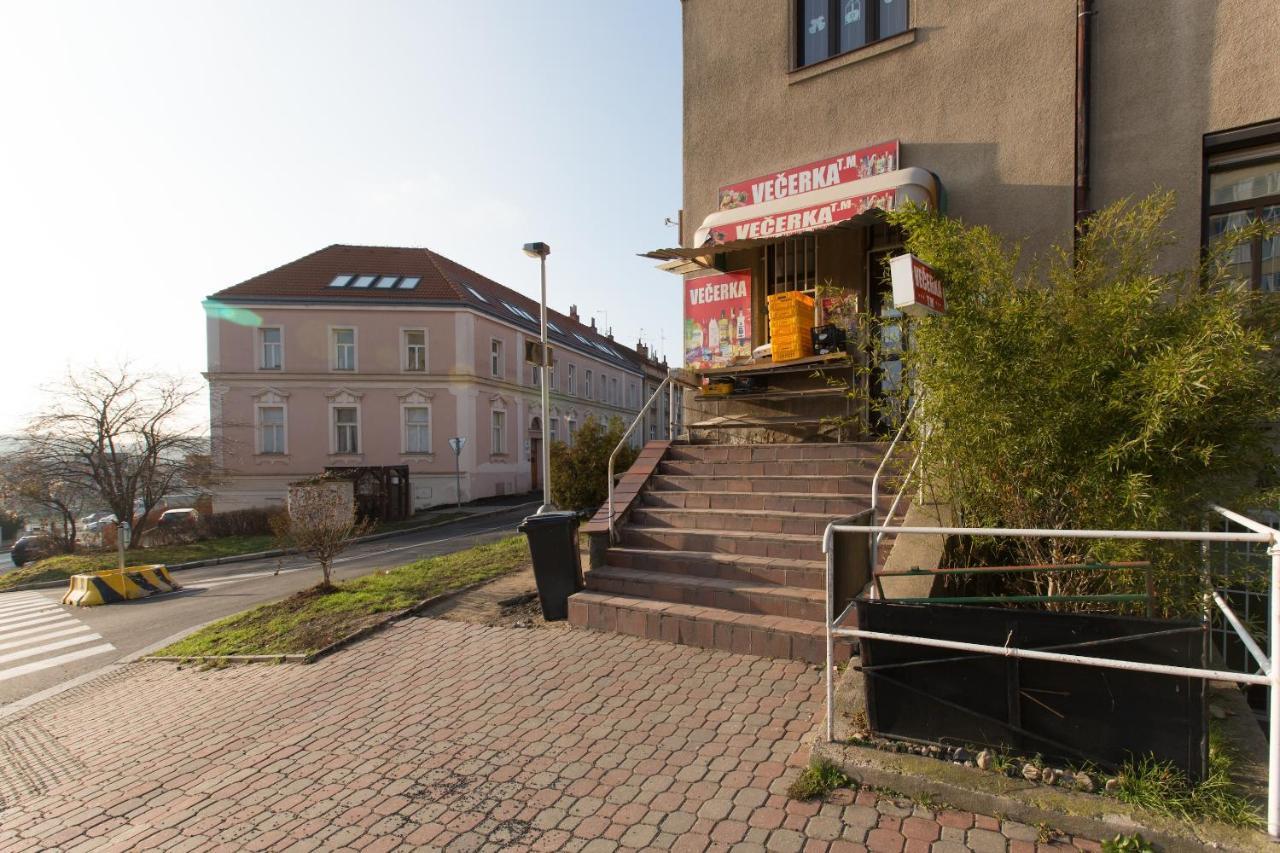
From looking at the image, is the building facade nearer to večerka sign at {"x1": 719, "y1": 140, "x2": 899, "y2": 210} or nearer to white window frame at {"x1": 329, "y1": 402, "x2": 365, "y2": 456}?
večerka sign at {"x1": 719, "y1": 140, "x2": 899, "y2": 210}

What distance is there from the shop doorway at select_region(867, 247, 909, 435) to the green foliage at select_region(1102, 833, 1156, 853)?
8.77 feet

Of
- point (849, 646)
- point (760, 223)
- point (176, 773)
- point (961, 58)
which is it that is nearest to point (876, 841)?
point (849, 646)

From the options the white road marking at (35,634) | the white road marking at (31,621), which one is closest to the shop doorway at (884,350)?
the white road marking at (35,634)

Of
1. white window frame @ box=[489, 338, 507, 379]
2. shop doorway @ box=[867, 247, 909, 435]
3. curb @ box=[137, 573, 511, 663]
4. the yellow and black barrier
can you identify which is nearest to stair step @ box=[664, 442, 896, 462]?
shop doorway @ box=[867, 247, 909, 435]

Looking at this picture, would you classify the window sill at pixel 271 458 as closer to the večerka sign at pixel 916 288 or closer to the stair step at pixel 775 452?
the stair step at pixel 775 452

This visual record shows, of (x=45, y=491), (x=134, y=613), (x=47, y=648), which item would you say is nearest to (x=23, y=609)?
(x=134, y=613)

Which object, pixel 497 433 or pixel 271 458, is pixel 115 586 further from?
pixel 497 433

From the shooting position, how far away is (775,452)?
7.38 m

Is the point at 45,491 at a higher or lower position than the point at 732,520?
lower

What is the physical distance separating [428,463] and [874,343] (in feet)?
85.9

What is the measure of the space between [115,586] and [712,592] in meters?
13.0

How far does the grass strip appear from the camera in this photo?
21.5 ft

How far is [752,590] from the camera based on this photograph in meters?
5.22

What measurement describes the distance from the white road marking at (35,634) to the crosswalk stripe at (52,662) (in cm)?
158
